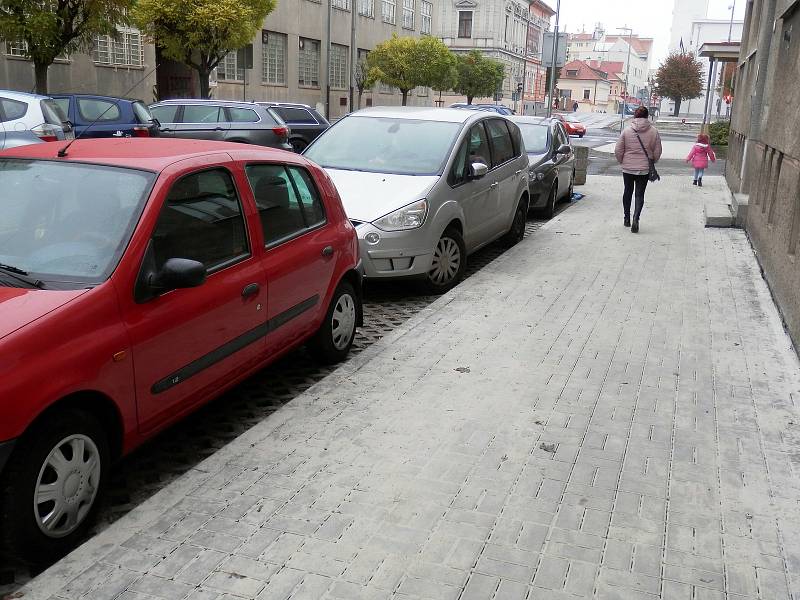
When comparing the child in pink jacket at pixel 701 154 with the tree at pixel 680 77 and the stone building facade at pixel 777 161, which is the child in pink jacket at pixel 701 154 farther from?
the tree at pixel 680 77

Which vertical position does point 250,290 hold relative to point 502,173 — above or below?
below

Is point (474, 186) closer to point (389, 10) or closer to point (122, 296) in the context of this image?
point (122, 296)

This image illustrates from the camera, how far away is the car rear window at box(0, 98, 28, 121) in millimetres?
11750

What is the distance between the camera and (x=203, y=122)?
19344 millimetres

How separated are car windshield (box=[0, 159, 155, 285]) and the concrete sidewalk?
116 centimetres

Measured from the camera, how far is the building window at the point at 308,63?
146 ft

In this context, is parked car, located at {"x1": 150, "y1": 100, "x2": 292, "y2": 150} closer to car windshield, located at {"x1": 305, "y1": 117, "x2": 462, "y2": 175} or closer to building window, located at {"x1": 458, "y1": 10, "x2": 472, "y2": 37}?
car windshield, located at {"x1": 305, "y1": 117, "x2": 462, "y2": 175}

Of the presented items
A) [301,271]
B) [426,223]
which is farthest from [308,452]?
[426,223]

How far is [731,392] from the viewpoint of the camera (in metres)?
5.58

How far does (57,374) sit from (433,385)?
2.79 meters

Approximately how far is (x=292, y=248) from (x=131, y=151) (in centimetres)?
115

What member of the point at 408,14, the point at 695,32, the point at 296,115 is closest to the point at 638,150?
the point at 296,115

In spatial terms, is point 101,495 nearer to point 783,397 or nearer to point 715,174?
point 783,397

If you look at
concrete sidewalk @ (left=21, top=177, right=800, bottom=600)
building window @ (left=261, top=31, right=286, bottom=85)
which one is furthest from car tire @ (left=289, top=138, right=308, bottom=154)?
building window @ (left=261, top=31, right=286, bottom=85)
